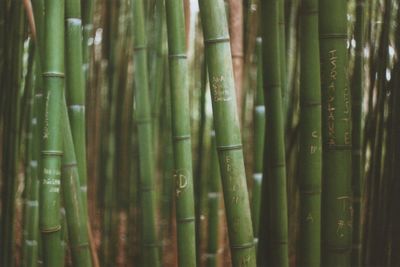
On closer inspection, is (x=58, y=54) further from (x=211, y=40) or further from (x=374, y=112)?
(x=374, y=112)

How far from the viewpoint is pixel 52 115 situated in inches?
33.5

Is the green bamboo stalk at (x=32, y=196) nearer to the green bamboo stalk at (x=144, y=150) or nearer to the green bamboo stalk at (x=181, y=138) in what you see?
the green bamboo stalk at (x=144, y=150)

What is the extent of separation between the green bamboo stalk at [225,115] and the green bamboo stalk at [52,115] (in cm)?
23

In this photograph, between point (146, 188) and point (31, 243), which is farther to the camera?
point (31, 243)

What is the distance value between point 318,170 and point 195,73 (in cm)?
96

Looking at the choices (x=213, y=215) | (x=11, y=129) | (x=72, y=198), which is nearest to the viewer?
(x=72, y=198)

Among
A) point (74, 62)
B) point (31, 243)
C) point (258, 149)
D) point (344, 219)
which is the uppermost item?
point (74, 62)

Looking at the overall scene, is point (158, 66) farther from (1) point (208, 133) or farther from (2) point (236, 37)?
(2) point (236, 37)

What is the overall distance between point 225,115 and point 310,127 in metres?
0.22

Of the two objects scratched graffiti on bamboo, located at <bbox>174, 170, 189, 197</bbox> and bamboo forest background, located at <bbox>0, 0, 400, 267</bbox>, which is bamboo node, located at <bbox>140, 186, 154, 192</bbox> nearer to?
bamboo forest background, located at <bbox>0, 0, 400, 267</bbox>

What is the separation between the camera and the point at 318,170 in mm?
1001

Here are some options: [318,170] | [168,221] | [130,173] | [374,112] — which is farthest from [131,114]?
[318,170]

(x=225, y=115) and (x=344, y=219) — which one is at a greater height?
(x=225, y=115)

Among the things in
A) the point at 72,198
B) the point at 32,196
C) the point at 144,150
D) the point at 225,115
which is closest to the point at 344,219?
the point at 225,115
